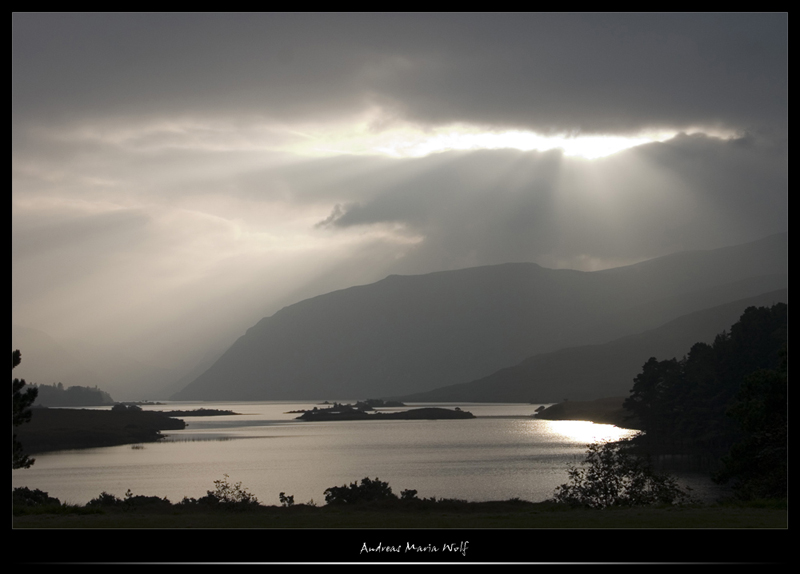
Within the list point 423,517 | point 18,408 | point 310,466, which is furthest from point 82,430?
point 423,517

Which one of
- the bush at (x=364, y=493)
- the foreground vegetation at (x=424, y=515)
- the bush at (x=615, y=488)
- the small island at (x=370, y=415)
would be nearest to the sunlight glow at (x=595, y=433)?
the bush at (x=615, y=488)

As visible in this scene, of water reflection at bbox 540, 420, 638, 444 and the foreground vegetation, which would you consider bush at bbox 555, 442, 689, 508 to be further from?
water reflection at bbox 540, 420, 638, 444

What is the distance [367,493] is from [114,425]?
235 feet

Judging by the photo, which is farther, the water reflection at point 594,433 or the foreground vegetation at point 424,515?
the water reflection at point 594,433

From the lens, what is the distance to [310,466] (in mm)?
55812

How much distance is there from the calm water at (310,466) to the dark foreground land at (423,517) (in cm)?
1283

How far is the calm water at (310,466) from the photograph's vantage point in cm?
4066

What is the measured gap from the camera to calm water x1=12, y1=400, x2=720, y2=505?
4066 centimetres

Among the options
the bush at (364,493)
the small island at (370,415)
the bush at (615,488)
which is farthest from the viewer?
the small island at (370,415)

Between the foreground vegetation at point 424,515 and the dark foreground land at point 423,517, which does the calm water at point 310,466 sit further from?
the dark foreground land at point 423,517
